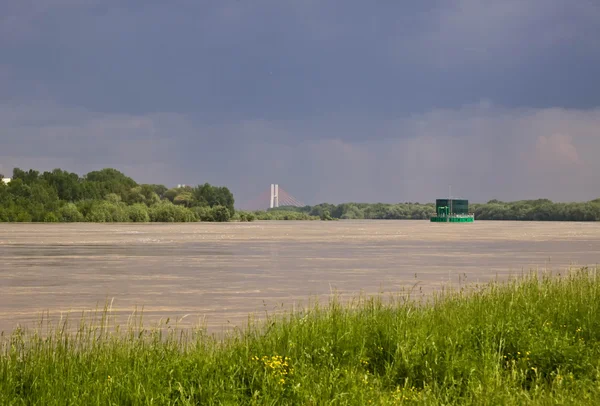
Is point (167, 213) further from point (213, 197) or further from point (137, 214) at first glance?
point (213, 197)

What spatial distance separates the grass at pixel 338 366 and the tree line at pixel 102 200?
85847mm

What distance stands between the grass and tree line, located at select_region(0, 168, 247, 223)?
282 feet

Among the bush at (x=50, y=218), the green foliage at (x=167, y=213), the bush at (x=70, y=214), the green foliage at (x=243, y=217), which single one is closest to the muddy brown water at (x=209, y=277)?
the bush at (x=50, y=218)

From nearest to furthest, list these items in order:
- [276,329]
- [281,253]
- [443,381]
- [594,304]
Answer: [443,381], [276,329], [594,304], [281,253]

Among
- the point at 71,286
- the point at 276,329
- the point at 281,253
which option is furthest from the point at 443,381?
the point at 281,253

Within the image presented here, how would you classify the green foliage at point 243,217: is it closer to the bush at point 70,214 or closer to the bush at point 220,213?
the bush at point 220,213

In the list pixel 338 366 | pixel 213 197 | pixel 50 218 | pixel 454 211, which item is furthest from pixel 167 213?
pixel 338 366

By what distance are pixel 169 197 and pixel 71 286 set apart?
117 metres

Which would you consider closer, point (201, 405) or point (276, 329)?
point (201, 405)

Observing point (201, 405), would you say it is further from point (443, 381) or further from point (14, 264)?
point (14, 264)

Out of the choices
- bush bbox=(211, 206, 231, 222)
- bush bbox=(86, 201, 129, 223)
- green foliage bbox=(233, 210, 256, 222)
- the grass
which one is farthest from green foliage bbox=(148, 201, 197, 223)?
the grass

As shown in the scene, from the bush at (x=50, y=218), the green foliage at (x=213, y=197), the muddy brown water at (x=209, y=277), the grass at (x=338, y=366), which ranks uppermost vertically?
the green foliage at (x=213, y=197)

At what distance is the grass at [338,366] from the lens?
6.57 meters

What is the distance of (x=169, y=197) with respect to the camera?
437 ft
